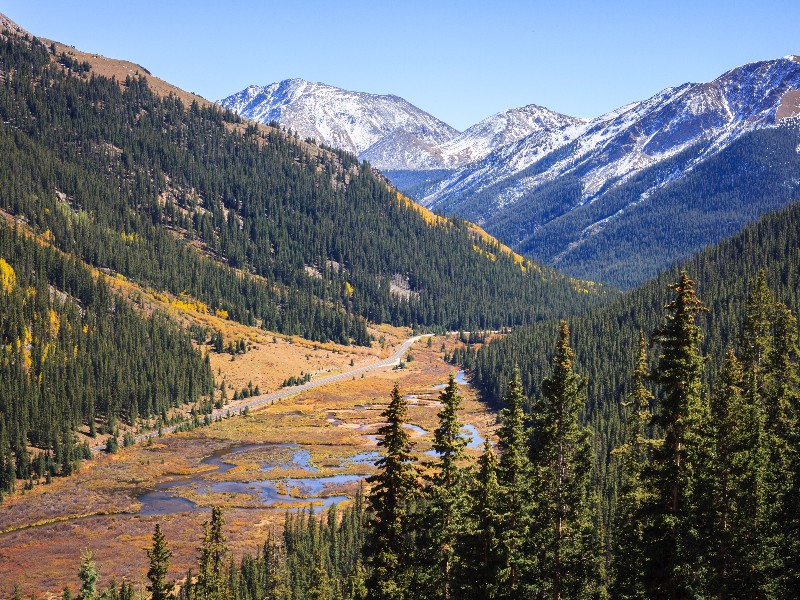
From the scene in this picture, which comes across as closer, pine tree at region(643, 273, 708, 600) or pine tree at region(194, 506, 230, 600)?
pine tree at region(643, 273, 708, 600)

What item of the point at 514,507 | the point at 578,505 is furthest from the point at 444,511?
the point at 578,505

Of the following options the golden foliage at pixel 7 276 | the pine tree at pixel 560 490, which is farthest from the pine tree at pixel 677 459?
the golden foliage at pixel 7 276

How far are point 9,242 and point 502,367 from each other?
112m

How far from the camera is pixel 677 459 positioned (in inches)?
1282

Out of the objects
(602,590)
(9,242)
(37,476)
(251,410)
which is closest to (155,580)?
(602,590)

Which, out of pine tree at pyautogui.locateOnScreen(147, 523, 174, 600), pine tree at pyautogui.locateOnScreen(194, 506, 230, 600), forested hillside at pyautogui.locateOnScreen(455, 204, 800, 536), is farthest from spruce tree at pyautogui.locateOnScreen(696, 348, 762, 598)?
forested hillside at pyautogui.locateOnScreen(455, 204, 800, 536)

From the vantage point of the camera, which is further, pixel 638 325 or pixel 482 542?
pixel 638 325

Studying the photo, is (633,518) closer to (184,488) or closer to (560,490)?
(560,490)

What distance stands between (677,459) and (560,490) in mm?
7060

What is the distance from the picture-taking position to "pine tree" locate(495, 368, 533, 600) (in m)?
35.9

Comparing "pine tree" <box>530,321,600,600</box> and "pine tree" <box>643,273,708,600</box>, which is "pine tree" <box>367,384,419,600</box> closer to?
"pine tree" <box>530,321,600,600</box>

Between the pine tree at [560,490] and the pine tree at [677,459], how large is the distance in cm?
534

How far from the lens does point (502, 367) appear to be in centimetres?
18300

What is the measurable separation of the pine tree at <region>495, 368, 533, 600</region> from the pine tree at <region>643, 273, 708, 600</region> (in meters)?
6.04
